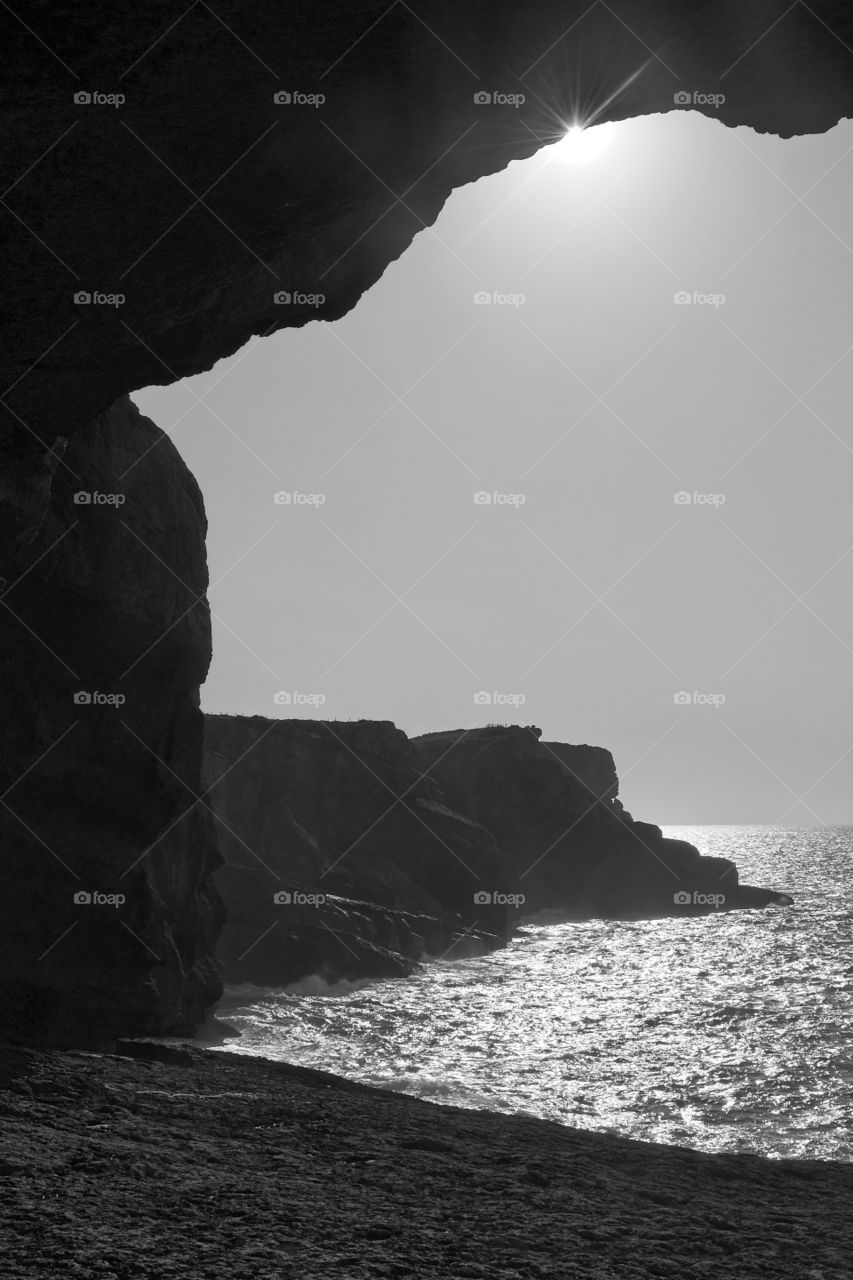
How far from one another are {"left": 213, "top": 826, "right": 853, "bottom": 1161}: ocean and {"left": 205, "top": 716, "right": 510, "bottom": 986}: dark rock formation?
16.2ft

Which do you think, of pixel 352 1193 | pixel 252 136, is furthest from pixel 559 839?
pixel 352 1193

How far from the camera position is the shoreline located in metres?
6.26

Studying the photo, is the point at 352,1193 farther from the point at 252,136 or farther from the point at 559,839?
the point at 559,839

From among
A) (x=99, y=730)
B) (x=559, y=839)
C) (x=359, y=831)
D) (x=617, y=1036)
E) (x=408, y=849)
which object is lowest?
(x=617, y=1036)

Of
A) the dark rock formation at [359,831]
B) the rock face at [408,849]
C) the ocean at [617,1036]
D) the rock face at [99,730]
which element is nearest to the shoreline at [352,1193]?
the rock face at [99,730]

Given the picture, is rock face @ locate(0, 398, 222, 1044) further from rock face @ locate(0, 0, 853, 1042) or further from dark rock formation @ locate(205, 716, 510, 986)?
dark rock formation @ locate(205, 716, 510, 986)

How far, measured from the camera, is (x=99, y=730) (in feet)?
79.0

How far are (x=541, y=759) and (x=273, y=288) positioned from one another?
226ft

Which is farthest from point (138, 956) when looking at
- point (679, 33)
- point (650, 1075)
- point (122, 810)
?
point (679, 33)

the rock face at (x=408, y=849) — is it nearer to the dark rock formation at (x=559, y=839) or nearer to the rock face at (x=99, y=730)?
the dark rock formation at (x=559, y=839)

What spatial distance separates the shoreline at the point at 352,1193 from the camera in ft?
20.5

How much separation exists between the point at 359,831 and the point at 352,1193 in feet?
186

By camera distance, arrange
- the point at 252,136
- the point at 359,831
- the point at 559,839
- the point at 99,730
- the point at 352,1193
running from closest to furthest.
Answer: the point at 352,1193 < the point at 252,136 < the point at 99,730 < the point at 359,831 < the point at 559,839

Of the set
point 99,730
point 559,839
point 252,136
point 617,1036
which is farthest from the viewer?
point 559,839
